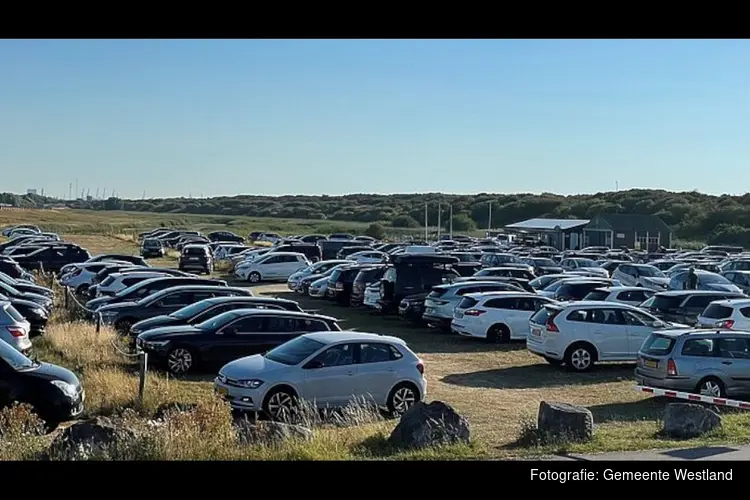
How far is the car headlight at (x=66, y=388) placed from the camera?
13.8 m

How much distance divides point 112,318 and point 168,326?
3434mm

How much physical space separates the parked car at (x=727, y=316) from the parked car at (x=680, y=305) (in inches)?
67.0

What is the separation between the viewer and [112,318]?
75.7ft

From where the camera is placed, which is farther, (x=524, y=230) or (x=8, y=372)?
(x=524, y=230)

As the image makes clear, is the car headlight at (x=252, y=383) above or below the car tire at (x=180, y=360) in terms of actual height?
above

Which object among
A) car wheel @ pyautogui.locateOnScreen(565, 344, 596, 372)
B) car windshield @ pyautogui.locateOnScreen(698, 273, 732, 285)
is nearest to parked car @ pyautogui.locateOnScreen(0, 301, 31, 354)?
car wheel @ pyautogui.locateOnScreen(565, 344, 596, 372)

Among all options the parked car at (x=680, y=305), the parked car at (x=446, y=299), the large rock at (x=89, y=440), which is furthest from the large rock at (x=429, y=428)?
the parked car at (x=680, y=305)

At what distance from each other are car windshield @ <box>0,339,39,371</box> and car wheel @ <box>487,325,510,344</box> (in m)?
12.8

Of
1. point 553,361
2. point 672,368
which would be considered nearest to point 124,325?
point 553,361

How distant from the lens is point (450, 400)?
17031 millimetres

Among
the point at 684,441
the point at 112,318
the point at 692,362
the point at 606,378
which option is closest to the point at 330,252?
the point at 112,318

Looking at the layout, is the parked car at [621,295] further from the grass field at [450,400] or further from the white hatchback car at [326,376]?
the white hatchback car at [326,376]

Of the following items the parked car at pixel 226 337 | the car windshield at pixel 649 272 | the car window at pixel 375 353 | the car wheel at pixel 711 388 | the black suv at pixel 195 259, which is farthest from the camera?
the black suv at pixel 195 259
